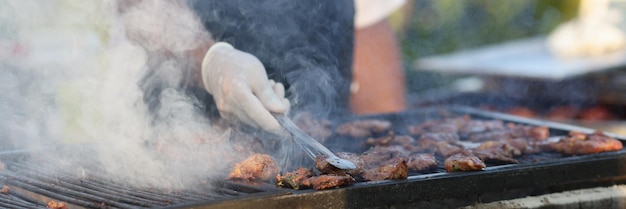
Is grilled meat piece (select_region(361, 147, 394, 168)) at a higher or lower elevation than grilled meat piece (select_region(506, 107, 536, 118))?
lower

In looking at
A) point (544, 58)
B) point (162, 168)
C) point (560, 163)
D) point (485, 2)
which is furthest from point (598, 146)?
point (485, 2)

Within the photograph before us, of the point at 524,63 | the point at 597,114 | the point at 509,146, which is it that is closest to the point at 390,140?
the point at 509,146

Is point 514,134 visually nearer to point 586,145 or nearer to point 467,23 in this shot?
point 586,145

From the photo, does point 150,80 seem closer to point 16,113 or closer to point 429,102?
point 16,113

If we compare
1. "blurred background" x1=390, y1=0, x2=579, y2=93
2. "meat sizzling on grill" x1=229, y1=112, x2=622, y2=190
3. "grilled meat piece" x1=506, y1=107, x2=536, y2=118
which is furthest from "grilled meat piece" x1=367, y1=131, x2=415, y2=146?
"blurred background" x1=390, y1=0, x2=579, y2=93

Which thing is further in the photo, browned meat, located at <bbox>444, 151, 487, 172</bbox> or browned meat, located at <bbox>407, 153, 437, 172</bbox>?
browned meat, located at <bbox>407, 153, 437, 172</bbox>

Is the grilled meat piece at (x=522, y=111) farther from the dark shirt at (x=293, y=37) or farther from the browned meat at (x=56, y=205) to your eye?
the browned meat at (x=56, y=205)

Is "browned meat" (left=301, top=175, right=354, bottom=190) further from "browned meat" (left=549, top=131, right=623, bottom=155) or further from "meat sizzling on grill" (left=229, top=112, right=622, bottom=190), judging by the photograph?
"browned meat" (left=549, top=131, right=623, bottom=155)
